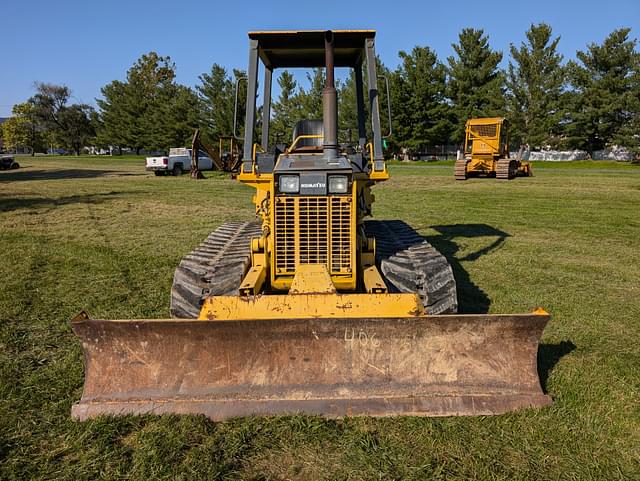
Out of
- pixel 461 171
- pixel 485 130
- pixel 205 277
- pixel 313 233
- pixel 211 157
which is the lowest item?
pixel 205 277

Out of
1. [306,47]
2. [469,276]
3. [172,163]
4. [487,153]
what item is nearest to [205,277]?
[306,47]

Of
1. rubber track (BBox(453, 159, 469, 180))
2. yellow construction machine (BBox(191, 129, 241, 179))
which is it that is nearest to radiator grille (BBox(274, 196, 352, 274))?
yellow construction machine (BBox(191, 129, 241, 179))

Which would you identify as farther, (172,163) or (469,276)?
(172,163)

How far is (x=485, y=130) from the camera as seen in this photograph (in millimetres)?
29203

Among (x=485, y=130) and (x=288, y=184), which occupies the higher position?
(x=485, y=130)

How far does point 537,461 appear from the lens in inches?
126

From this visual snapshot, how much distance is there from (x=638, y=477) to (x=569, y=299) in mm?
3721

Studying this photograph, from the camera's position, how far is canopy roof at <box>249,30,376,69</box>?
217 inches

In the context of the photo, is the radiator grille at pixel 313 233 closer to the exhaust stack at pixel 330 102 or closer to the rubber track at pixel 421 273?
the exhaust stack at pixel 330 102

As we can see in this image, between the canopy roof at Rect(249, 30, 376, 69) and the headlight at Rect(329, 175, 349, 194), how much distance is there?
185 centimetres

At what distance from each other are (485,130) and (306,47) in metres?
25.5

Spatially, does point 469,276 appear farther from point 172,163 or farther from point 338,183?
point 172,163

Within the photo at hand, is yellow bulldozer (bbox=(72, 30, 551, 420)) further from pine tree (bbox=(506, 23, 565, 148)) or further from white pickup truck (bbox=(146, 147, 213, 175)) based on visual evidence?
pine tree (bbox=(506, 23, 565, 148))

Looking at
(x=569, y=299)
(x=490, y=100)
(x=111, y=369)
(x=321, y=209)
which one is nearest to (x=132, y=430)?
(x=111, y=369)
